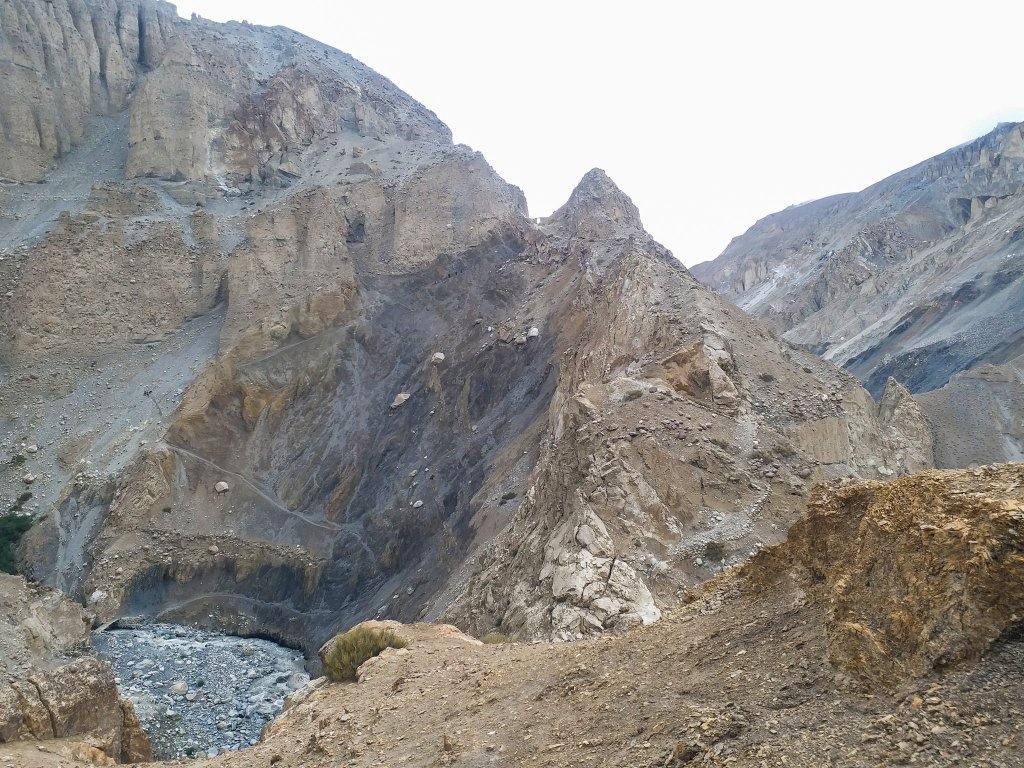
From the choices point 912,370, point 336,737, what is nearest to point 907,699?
point 336,737

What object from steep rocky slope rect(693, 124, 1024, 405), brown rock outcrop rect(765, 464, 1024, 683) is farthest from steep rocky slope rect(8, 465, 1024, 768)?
steep rocky slope rect(693, 124, 1024, 405)

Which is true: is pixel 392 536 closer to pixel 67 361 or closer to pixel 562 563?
pixel 562 563

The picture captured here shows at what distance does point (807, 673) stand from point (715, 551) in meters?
10.7

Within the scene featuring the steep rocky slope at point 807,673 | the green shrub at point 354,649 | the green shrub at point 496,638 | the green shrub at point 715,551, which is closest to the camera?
the steep rocky slope at point 807,673

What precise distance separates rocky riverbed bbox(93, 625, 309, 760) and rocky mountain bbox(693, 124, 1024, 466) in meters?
28.5

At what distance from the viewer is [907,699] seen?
4066mm

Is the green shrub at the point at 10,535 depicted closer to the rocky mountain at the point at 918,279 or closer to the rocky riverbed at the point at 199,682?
the rocky riverbed at the point at 199,682

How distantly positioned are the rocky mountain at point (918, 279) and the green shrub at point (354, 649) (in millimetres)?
26402

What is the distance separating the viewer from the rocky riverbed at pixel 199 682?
17.5 m

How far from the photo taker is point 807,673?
16.0 ft

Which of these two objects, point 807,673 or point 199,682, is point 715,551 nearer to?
point 807,673

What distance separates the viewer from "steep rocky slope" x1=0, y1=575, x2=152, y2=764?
34.0ft

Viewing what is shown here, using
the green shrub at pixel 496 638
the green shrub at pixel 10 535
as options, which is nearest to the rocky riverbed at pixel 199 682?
the green shrub at pixel 10 535

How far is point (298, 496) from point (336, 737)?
80.8ft
